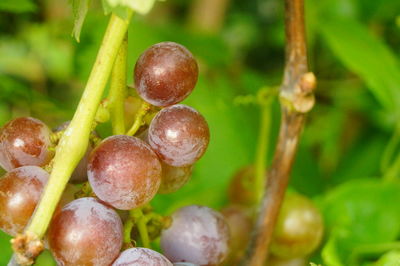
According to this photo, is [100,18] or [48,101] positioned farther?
[100,18]

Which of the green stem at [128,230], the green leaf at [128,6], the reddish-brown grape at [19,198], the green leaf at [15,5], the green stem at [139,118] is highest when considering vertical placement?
the green leaf at [15,5]

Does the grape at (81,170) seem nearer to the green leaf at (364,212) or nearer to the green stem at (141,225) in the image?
the green stem at (141,225)

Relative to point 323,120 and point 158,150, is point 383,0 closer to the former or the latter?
point 323,120

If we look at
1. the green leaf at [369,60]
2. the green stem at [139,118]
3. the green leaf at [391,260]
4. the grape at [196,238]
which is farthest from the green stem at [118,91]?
the green leaf at [369,60]

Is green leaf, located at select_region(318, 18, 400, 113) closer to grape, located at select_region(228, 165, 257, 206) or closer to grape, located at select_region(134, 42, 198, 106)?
grape, located at select_region(228, 165, 257, 206)

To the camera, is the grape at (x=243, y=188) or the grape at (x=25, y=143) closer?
the grape at (x=25, y=143)

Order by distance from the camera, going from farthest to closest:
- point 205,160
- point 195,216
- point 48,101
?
point 205,160 → point 48,101 → point 195,216

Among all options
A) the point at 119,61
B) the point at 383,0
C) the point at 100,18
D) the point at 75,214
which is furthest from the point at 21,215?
the point at 383,0

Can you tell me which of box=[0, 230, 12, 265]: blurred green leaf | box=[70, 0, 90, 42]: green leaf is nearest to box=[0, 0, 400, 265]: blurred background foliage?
box=[0, 230, 12, 265]: blurred green leaf
